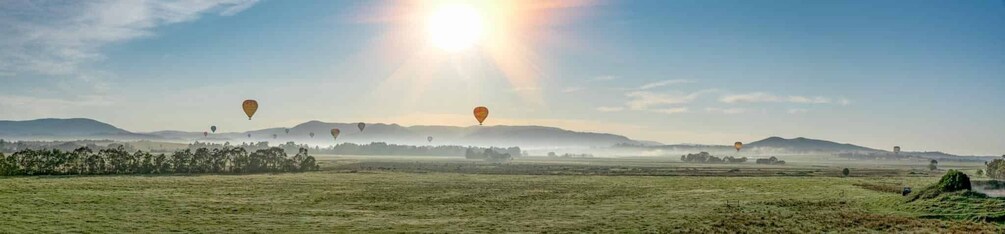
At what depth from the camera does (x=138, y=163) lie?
14275 cm

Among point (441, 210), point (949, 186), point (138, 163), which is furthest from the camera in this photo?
point (138, 163)

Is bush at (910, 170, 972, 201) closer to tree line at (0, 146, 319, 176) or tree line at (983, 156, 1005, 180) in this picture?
tree line at (983, 156, 1005, 180)

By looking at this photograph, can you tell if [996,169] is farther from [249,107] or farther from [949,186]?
[249,107]

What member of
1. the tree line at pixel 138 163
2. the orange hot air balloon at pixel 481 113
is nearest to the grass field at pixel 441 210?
the tree line at pixel 138 163

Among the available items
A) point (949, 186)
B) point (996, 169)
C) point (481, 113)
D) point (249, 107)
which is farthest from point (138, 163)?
point (996, 169)

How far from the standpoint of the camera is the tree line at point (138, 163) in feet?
428

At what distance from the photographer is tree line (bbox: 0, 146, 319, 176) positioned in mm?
130500

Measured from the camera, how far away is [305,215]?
68062mm

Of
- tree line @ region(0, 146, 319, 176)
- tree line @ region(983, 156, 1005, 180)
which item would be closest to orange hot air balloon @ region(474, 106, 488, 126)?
tree line @ region(0, 146, 319, 176)

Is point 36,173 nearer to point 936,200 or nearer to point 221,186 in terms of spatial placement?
point 221,186

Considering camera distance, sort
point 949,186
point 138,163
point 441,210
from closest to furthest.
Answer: point 949,186 < point 441,210 < point 138,163

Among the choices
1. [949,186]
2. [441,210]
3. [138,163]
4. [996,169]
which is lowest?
[441,210]

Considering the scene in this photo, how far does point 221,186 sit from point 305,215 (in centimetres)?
4458

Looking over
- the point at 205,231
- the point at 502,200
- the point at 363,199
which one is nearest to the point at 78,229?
the point at 205,231
